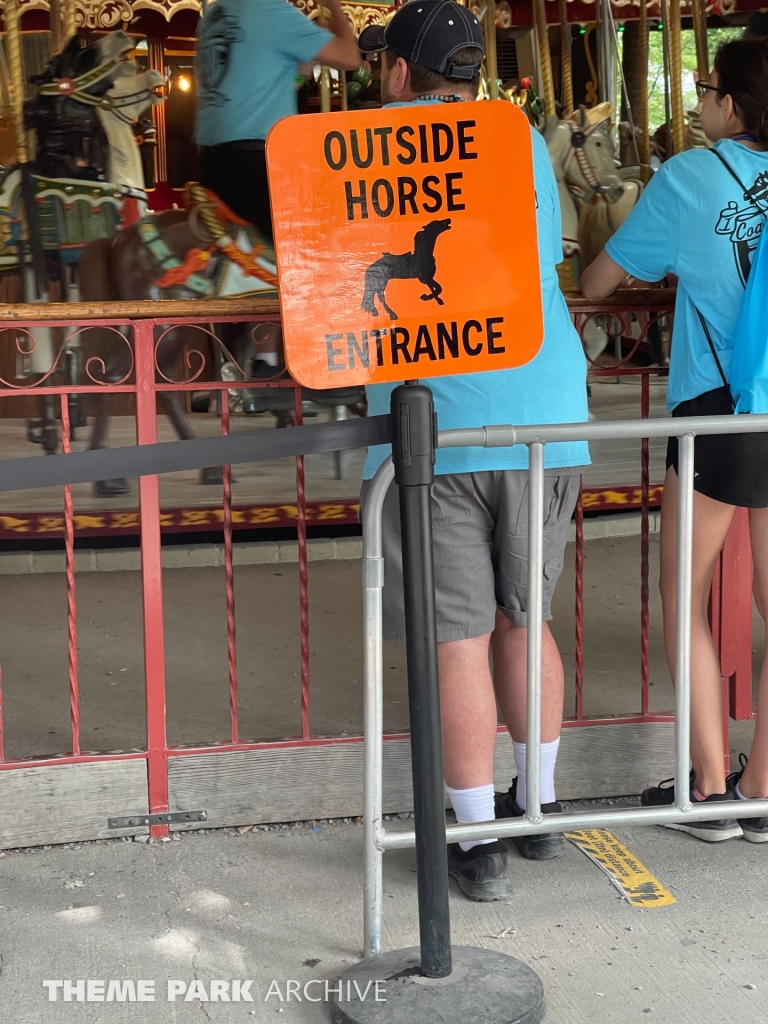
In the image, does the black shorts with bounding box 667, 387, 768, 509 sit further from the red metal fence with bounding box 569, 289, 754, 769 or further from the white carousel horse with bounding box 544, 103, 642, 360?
the white carousel horse with bounding box 544, 103, 642, 360

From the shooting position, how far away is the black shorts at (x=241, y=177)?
5430 mm

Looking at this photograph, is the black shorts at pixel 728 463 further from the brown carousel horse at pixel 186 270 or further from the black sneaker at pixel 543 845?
the brown carousel horse at pixel 186 270

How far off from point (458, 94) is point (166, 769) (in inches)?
68.6

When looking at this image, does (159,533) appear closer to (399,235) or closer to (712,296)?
(399,235)

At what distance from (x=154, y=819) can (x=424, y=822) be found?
108 centimetres

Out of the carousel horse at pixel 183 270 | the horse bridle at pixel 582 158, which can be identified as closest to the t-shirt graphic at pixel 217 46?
the carousel horse at pixel 183 270

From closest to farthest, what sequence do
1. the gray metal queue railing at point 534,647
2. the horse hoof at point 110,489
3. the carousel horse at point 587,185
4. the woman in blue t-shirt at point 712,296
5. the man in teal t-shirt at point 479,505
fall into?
the gray metal queue railing at point 534,647
the man in teal t-shirt at point 479,505
the woman in blue t-shirt at point 712,296
the horse hoof at point 110,489
the carousel horse at point 587,185

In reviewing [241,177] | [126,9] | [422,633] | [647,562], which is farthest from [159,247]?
[126,9]

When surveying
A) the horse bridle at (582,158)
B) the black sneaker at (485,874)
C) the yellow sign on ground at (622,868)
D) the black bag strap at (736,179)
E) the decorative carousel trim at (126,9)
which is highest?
the decorative carousel trim at (126,9)

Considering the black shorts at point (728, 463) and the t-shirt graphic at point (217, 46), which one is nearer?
the black shorts at point (728, 463)

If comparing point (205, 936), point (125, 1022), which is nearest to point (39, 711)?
point (205, 936)

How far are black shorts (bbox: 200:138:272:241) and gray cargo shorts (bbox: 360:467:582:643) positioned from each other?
3220mm

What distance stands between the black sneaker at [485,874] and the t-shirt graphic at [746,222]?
137 cm

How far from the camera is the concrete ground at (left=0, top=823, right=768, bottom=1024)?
7.41 ft
